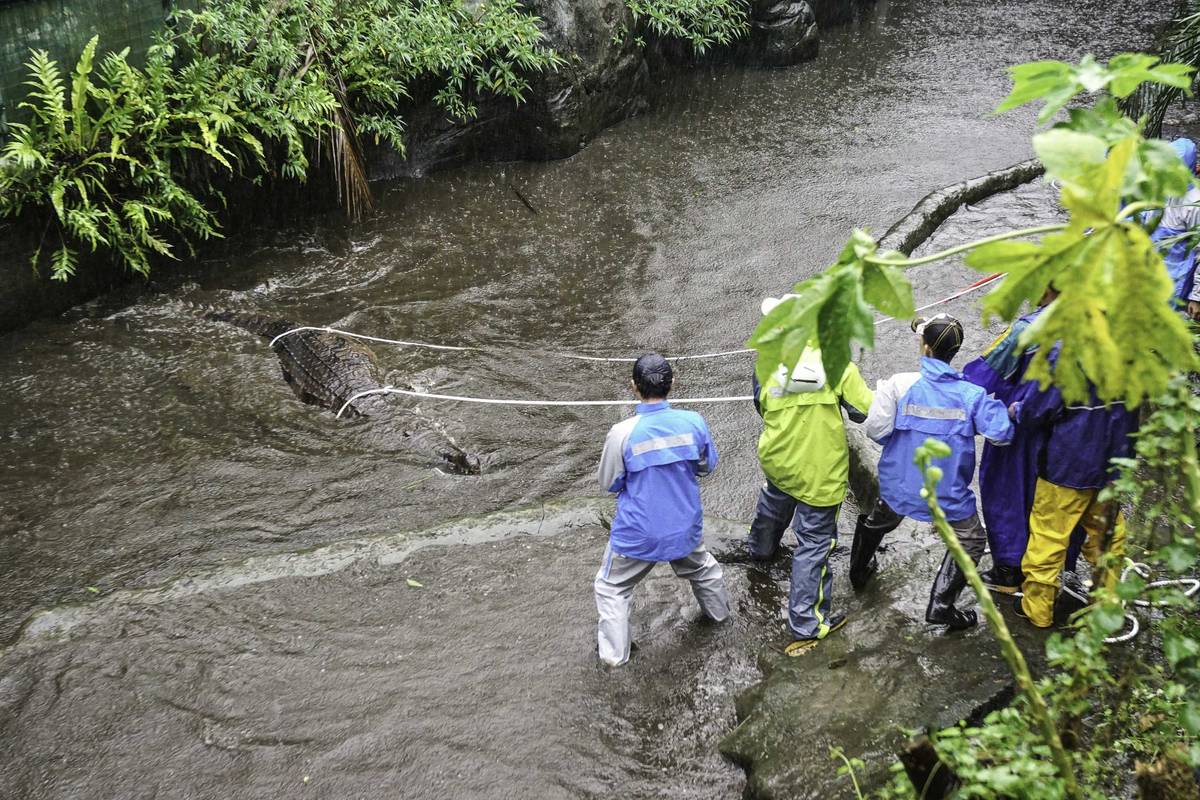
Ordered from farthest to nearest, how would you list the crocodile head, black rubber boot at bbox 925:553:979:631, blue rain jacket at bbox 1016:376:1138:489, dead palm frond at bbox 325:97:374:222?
dead palm frond at bbox 325:97:374:222 < the crocodile head < black rubber boot at bbox 925:553:979:631 < blue rain jacket at bbox 1016:376:1138:489

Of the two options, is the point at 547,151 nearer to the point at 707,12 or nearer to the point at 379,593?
the point at 707,12

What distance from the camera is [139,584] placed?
5.20 meters

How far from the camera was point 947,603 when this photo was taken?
4340 millimetres

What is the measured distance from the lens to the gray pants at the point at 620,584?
4.40 m

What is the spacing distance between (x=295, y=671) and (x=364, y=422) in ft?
8.48

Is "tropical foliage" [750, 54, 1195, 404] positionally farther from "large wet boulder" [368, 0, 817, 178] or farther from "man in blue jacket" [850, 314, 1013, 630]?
"large wet boulder" [368, 0, 817, 178]

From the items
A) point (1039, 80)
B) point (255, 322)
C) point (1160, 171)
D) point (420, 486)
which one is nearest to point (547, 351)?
point (420, 486)

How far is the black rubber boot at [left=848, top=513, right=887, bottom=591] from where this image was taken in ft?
15.8

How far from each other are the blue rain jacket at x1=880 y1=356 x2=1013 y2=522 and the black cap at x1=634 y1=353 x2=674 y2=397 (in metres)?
1.15

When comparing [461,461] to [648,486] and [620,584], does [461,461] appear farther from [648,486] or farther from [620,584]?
[648,486]

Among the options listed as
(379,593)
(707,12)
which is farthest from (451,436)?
(707,12)

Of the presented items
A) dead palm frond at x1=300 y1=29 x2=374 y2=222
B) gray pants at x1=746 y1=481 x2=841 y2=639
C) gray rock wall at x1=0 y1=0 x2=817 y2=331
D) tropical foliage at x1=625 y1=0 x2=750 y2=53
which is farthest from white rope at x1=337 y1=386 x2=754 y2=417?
tropical foliage at x1=625 y1=0 x2=750 y2=53

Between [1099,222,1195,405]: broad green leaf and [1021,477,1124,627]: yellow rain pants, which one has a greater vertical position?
[1099,222,1195,405]: broad green leaf

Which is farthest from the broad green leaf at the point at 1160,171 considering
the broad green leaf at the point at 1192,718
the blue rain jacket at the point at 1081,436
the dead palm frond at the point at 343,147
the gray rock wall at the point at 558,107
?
the gray rock wall at the point at 558,107
